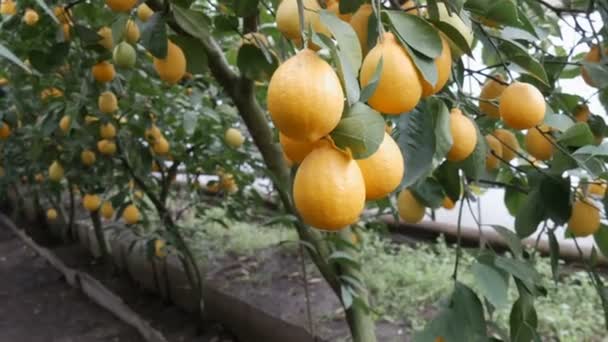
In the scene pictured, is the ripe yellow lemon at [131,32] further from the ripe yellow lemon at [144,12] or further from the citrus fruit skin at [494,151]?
the citrus fruit skin at [494,151]

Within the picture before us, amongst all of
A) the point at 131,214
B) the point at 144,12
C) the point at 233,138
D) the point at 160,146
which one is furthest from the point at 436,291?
the point at 144,12

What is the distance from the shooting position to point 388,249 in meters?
2.77

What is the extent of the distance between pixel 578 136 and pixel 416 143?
0.29 meters

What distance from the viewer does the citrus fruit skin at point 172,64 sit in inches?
31.3

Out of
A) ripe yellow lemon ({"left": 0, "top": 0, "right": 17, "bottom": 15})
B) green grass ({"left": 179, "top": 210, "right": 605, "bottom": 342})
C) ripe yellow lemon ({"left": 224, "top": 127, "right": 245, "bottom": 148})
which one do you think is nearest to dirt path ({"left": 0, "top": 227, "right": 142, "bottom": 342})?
green grass ({"left": 179, "top": 210, "right": 605, "bottom": 342})

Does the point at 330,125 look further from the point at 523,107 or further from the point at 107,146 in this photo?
the point at 107,146

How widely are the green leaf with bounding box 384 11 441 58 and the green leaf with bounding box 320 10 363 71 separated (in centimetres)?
4

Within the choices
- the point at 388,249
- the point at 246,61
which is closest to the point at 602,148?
the point at 246,61

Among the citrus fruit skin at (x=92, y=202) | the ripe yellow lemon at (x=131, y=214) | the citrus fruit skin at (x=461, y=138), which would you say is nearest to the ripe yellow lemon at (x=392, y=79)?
the citrus fruit skin at (x=461, y=138)

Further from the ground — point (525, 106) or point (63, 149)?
point (525, 106)

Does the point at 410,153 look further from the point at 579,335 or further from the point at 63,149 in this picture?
the point at 63,149

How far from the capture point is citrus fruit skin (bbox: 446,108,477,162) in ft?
1.75

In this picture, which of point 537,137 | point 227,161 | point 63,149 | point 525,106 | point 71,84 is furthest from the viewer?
point 63,149

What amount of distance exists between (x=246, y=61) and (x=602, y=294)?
617mm
